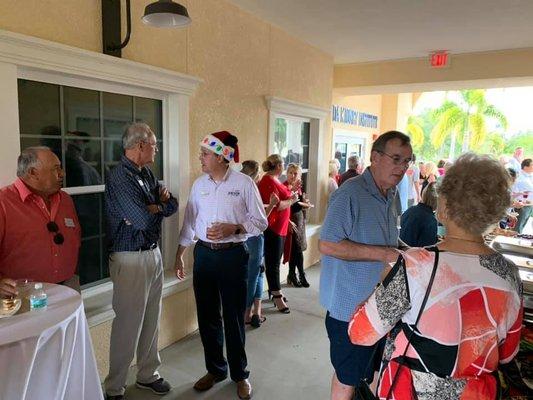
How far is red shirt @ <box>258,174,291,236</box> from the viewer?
369cm

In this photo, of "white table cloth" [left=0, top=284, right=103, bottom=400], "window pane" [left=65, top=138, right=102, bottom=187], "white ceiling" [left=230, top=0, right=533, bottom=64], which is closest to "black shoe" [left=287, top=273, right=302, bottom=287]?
"window pane" [left=65, top=138, right=102, bottom=187]

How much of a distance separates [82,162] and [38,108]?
42 cm

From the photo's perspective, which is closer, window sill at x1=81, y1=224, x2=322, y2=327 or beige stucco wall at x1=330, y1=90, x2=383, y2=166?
window sill at x1=81, y1=224, x2=322, y2=327

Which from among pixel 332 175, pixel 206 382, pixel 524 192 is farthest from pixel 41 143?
pixel 524 192

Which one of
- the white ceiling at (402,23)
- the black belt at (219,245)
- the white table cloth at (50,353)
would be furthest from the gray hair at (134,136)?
the white ceiling at (402,23)

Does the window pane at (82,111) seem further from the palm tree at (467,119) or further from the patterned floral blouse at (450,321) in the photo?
the palm tree at (467,119)

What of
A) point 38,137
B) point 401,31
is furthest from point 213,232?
point 401,31

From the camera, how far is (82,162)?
2545mm

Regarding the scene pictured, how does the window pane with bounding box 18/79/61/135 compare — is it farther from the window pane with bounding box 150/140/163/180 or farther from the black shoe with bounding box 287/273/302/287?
the black shoe with bounding box 287/273/302/287

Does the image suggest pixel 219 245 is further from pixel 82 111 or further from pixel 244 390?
pixel 82 111

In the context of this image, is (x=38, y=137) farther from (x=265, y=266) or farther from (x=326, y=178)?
(x=326, y=178)

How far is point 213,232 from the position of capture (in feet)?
7.68

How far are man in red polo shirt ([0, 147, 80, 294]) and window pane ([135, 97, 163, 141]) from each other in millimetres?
1062

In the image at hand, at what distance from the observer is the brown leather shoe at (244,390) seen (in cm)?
250
